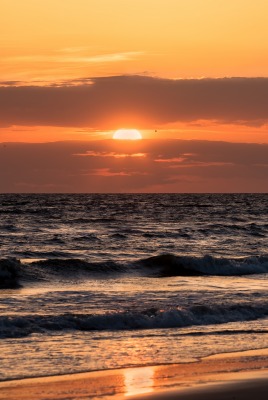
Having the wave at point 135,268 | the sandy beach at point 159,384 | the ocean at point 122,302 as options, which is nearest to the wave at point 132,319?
the ocean at point 122,302

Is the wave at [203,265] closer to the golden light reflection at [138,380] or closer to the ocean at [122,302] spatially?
the ocean at [122,302]

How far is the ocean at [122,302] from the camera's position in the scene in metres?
15.0

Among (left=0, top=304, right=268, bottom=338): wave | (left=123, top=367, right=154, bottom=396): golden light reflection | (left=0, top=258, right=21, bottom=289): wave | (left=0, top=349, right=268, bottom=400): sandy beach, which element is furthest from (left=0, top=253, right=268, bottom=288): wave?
(left=0, top=349, right=268, bottom=400): sandy beach

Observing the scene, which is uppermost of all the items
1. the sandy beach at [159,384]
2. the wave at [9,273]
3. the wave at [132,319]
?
the wave at [9,273]

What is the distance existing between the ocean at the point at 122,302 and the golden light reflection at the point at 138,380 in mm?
421

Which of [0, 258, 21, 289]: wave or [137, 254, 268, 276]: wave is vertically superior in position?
[0, 258, 21, 289]: wave

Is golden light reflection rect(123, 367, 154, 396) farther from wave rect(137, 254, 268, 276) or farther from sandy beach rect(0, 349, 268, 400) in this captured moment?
wave rect(137, 254, 268, 276)

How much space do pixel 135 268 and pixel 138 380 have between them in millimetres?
20258

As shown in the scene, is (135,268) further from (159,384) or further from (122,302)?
(159,384)

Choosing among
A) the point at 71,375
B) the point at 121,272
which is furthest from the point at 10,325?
the point at 121,272

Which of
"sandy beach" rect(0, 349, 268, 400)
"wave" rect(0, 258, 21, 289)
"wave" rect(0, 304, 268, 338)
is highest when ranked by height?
"wave" rect(0, 258, 21, 289)

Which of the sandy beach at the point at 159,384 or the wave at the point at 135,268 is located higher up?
the wave at the point at 135,268

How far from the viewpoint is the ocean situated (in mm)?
14977

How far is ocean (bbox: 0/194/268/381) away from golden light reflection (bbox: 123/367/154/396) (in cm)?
42
